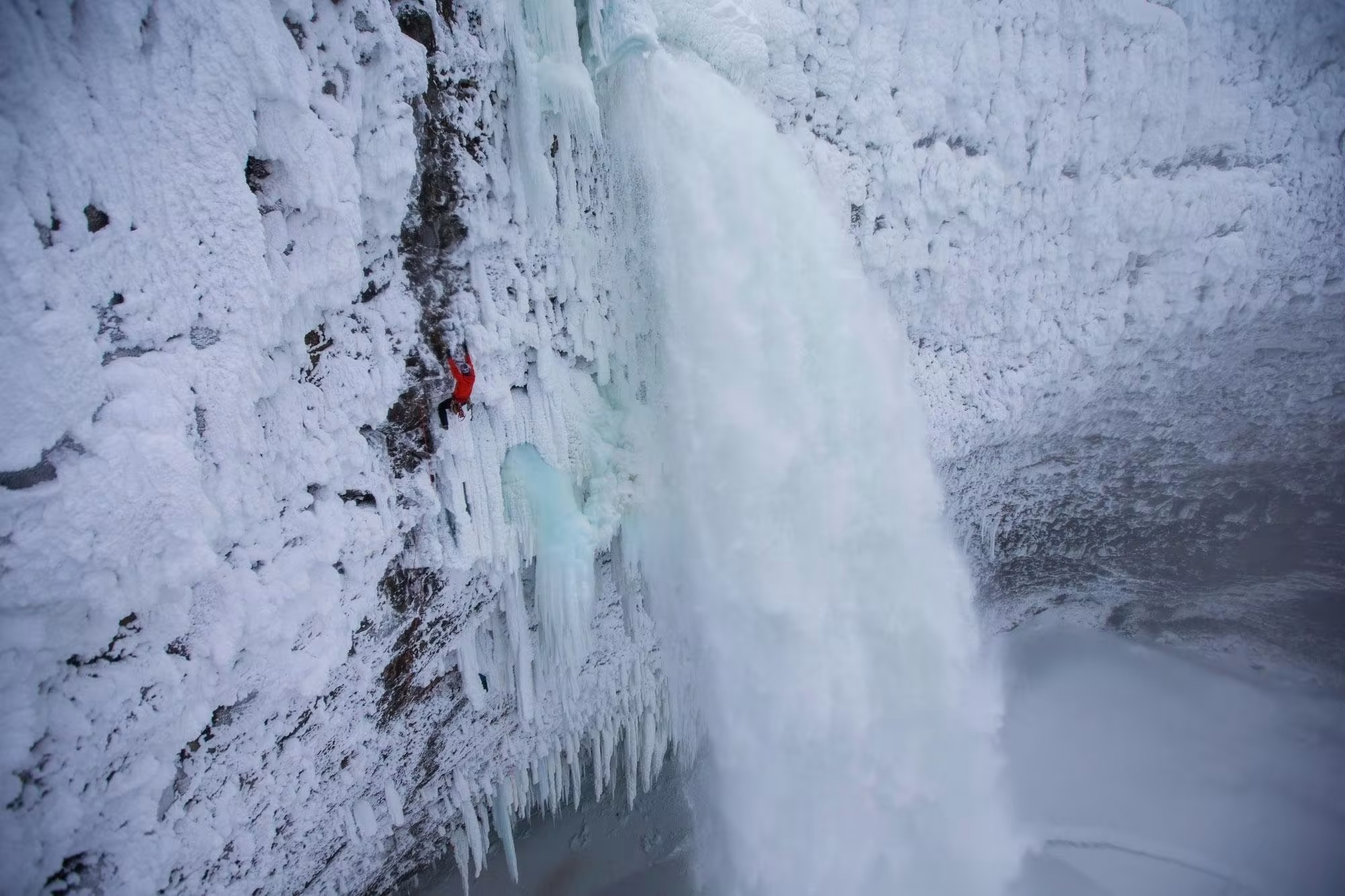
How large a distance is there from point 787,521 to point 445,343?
2.20 meters

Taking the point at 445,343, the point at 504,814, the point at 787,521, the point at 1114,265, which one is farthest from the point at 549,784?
the point at 1114,265

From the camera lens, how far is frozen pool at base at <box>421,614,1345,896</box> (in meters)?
5.18

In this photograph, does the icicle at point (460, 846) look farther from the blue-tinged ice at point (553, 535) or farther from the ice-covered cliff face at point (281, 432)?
the blue-tinged ice at point (553, 535)

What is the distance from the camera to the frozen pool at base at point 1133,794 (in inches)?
204

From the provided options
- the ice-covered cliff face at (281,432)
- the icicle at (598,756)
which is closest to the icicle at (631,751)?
the icicle at (598,756)

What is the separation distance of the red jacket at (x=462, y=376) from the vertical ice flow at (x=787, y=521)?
1.17 m

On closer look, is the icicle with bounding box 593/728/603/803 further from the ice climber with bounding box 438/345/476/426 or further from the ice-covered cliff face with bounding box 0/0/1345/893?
the ice climber with bounding box 438/345/476/426

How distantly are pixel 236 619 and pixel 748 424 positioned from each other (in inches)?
102

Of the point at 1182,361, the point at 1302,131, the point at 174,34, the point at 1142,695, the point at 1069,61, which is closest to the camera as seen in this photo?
the point at 174,34

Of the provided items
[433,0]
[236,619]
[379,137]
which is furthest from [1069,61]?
[236,619]

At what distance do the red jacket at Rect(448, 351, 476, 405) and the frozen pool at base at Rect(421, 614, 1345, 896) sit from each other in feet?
12.5

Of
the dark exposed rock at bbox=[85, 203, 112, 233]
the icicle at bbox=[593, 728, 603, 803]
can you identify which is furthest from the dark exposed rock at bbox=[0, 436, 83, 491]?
the icicle at bbox=[593, 728, 603, 803]

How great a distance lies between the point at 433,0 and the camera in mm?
2641

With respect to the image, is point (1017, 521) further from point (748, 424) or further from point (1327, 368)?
point (748, 424)
